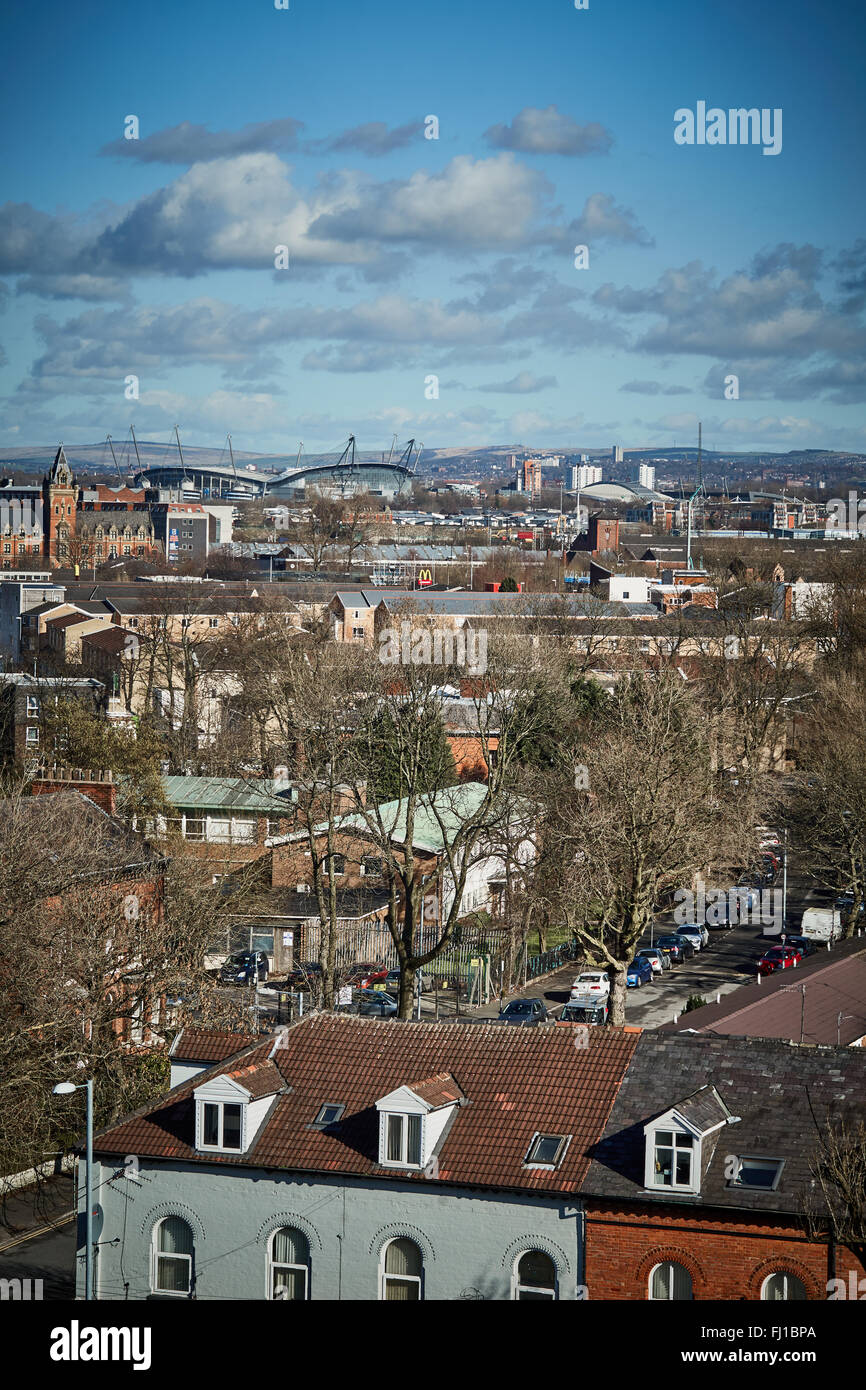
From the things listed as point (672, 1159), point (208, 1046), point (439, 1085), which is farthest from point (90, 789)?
point (672, 1159)

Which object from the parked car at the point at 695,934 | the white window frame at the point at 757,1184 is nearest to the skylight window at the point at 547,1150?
the white window frame at the point at 757,1184

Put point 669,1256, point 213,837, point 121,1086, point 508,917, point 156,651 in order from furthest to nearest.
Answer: point 156,651, point 213,837, point 508,917, point 121,1086, point 669,1256

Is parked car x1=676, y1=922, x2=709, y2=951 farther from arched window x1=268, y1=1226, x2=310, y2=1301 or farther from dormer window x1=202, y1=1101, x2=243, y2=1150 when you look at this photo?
arched window x1=268, y1=1226, x2=310, y2=1301

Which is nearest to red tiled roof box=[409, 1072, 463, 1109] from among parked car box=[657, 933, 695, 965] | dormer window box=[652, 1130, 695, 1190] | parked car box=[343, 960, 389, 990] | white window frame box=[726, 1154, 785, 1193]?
dormer window box=[652, 1130, 695, 1190]

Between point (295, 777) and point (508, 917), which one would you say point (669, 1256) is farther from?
point (508, 917)
